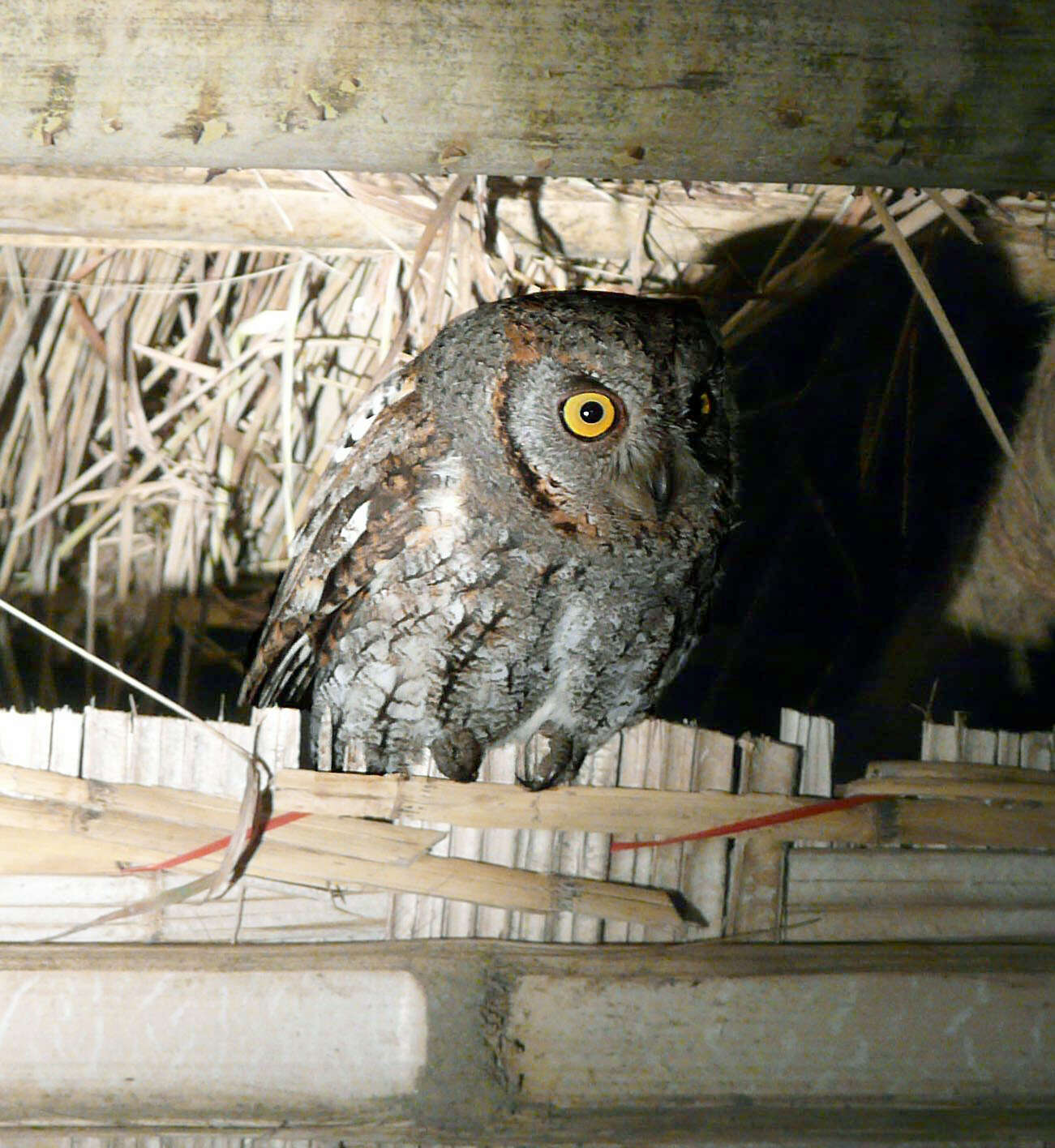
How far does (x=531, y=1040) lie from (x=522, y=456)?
32.9 inches

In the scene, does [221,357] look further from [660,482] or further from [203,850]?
Result: [203,850]

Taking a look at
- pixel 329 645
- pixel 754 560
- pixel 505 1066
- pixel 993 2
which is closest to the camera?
pixel 993 2

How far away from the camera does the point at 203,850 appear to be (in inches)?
54.7

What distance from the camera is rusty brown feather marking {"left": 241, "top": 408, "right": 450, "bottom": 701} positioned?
1.72 metres

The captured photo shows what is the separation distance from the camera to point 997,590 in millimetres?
2447

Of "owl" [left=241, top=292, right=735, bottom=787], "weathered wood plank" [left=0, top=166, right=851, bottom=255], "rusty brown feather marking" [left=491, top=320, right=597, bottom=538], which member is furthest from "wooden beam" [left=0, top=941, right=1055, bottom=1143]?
"weathered wood plank" [left=0, top=166, right=851, bottom=255]

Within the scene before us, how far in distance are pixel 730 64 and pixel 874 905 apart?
1102 mm

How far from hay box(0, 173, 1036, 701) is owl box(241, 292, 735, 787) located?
40cm

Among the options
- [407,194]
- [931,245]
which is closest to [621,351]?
[407,194]

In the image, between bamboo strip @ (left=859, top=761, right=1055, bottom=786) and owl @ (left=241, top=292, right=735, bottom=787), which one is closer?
bamboo strip @ (left=859, top=761, right=1055, bottom=786)

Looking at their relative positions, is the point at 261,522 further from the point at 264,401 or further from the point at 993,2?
the point at 993,2

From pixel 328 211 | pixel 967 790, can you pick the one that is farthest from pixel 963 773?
pixel 328 211

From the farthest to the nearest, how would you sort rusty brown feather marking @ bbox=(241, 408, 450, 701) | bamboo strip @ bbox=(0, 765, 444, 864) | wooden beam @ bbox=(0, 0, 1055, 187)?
rusty brown feather marking @ bbox=(241, 408, 450, 701)
bamboo strip @ bbox=(0, 765, 444, 864)
wooden beam @ bbox=(0, 0, 1055, 187)

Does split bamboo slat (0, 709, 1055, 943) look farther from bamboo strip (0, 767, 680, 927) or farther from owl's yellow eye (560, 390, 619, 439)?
owl's yellow eye (560, 390, 619, 439)
